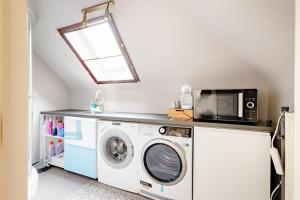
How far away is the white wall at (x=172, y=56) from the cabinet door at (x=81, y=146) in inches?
33.5

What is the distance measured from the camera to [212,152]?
5.09 feet

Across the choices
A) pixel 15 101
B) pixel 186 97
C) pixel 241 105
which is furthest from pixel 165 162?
pixel 15 101

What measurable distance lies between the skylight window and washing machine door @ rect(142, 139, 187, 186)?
107 cm

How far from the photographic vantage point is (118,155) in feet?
7.11

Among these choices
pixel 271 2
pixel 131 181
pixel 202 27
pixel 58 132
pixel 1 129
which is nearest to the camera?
pixel 1 129

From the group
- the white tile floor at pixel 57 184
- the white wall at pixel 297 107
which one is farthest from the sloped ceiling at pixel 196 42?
the white tile floor at pixel 57 184

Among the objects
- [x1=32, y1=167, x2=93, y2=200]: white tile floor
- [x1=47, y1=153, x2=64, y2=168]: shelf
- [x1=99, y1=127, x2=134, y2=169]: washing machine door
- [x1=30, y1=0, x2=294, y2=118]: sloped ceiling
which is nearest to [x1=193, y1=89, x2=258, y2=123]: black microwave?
[x1=30, y1=0, x2=294, y2=118]: sloped ceiling

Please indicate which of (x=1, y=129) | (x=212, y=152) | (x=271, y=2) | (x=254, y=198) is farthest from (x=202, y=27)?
(x=1, y=129)

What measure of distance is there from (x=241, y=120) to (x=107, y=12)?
175 centimetres

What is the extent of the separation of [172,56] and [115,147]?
4.47 ft

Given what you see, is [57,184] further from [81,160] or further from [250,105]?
[250,105]

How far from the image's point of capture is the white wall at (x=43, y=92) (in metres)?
2.67

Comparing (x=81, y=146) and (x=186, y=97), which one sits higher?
(x=186, y=97)

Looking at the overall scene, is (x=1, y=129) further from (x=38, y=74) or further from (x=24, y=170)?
(x=38, y=74)
